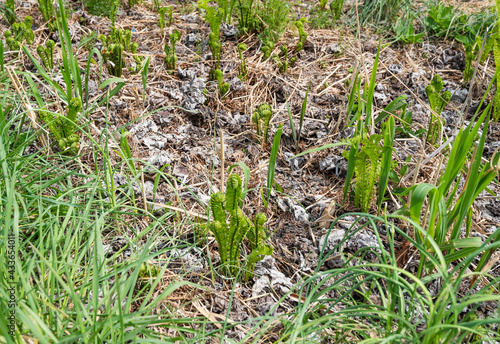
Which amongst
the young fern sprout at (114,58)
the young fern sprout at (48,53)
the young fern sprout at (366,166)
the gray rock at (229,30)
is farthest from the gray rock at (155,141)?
the gray rock at (229,30)

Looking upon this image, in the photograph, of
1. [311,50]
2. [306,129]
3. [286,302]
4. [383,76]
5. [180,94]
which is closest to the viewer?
[286,302]

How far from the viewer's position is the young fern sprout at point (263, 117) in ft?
6.75

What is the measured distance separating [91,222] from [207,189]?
597 millimetres

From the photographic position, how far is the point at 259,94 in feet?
8.34

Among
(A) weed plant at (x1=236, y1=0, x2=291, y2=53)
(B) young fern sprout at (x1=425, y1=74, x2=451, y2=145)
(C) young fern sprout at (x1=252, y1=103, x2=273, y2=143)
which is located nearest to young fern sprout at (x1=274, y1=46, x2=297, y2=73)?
(A) weed plant at (x1=236, y1=0, x2=291, y2=53)

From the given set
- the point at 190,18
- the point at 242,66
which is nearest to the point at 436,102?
the point at 242,66

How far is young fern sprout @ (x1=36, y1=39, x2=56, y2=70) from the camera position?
7.58ft

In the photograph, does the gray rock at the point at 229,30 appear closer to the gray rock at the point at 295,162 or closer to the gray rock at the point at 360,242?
the gray rock at the point at 295,162

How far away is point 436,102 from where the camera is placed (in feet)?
6.62

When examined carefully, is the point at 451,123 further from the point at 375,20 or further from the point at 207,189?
the point at 207,189

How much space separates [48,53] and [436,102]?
2.30 metres

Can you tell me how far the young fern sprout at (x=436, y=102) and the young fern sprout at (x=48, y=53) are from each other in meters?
2.19

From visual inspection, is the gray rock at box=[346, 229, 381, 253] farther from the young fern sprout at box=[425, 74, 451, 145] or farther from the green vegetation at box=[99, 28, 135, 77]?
the green vegetation at box=[99, 28, 135, 77]

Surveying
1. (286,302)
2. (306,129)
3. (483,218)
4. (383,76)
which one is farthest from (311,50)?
(286,302)
